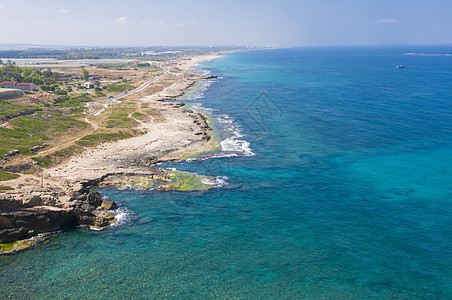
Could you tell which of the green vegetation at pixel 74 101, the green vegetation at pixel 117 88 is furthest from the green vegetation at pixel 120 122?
the green vegetation at pixel 117 88

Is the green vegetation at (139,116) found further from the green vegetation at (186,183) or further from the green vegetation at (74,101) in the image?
the green vegetation at (186,183)

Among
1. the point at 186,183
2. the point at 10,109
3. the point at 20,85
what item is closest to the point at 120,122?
the point at 10,109

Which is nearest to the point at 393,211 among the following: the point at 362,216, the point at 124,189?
the point at 362,216

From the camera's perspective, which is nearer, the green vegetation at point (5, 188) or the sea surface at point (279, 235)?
the sea surface at point (279, 235)

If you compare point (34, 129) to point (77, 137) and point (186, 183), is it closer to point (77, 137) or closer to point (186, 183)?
point (77, 137)

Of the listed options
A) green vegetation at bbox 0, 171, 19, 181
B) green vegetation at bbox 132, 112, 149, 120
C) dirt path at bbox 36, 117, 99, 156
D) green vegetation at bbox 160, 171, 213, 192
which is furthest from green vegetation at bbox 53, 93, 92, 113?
green vegetation at bbox 160, 171, 213, 192

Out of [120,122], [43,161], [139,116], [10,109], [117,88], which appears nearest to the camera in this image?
[43,161]

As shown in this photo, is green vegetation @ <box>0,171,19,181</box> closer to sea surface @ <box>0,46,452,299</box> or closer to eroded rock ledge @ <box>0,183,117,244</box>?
eroded rock ledge @ <box>0,183,117,244</box>
